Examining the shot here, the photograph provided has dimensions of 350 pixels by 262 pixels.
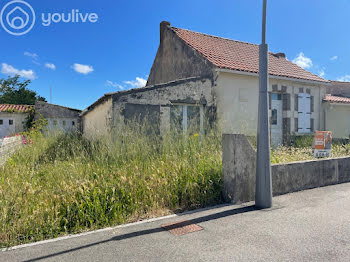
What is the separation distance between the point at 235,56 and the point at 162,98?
5288 millimetres

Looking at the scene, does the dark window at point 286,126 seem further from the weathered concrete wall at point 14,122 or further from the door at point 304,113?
the weathered concrete wall at point 14,122

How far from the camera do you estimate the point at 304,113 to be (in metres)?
12.1

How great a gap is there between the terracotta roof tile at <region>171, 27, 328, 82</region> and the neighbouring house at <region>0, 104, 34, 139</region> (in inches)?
640

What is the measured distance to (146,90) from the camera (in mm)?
8156

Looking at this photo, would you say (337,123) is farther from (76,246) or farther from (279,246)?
(76,246)

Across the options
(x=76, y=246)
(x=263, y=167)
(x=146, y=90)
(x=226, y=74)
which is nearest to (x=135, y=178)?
(x=76, y=246)

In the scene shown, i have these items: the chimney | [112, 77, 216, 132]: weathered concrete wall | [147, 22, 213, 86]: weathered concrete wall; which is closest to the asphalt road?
[112, 77, 216, 132]: weathered concrete wall

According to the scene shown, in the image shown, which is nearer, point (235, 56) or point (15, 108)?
point (235, 56)

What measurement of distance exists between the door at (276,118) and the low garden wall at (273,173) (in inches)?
212

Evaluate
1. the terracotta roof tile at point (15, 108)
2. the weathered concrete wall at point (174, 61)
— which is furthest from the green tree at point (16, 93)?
the weathered concrete wall at point (174, 61)

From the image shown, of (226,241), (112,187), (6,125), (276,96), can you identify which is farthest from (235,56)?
(6,125)

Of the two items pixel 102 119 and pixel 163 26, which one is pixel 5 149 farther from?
pixel 163 26

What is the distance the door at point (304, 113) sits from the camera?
39.1 feet

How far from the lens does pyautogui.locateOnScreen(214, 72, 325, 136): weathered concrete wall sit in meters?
9.88
